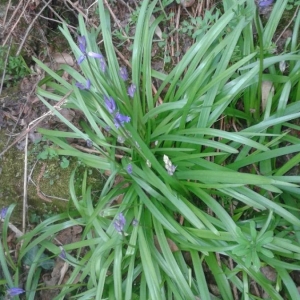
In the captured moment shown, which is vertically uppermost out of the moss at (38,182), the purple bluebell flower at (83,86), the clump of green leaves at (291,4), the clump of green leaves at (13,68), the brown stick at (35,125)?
the clump of green leaves at (291,4)

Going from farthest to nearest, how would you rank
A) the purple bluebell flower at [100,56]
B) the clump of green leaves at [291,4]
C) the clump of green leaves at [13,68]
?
the clump of green leaves at [13,68], the clump of green leaves at [291,4], the purple bluebell flower at [100,56]

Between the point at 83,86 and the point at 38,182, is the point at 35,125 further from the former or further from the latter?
the point at 83,86

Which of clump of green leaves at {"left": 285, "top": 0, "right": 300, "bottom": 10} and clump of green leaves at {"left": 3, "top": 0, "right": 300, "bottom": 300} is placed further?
clump of green leaves at {"left": 285, "top": 0, "right": 300, "bottom": 10}

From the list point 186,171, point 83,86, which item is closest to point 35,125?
point 83,86

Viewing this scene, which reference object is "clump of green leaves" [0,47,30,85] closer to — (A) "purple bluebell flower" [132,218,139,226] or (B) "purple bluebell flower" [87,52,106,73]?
(B) "purple bluebell flower" [87,52,106,73]

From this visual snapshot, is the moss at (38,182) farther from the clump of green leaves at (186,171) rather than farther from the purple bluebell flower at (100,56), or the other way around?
the purple bluebell flower at (100,56)

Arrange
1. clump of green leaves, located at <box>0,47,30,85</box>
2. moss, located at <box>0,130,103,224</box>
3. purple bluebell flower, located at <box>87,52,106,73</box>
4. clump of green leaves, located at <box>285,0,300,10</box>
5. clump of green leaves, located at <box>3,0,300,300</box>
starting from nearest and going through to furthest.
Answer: purple bluebell flower, located at <box>87,52,106,73</box>
clump of green leaves, located at <box>3,0,300,300</box>
clump of green leaves, located at <box>285,0,300,10</box>
moss, located at <box>0,130,103,224</box>
clump of green leaves, located at <box>0,47,30,85</box>

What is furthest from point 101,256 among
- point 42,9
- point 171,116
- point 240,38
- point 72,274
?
point 42,9

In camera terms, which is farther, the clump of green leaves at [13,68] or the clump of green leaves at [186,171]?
the clump of green leaves at [13,68]

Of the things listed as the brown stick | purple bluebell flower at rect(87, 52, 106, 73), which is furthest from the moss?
purple bluebell flower at rect(87, 52, 106, 73)

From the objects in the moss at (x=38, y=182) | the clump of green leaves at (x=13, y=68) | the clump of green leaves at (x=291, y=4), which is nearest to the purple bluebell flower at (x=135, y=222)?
the moss at (x=38, y=182)

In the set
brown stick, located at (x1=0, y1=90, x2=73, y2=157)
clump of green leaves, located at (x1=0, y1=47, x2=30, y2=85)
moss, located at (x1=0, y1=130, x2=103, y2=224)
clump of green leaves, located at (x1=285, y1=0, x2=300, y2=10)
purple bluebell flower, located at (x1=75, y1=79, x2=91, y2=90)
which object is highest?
clump of green leaves, located at (x1=285, y1=0, x2=300, y2=10)
